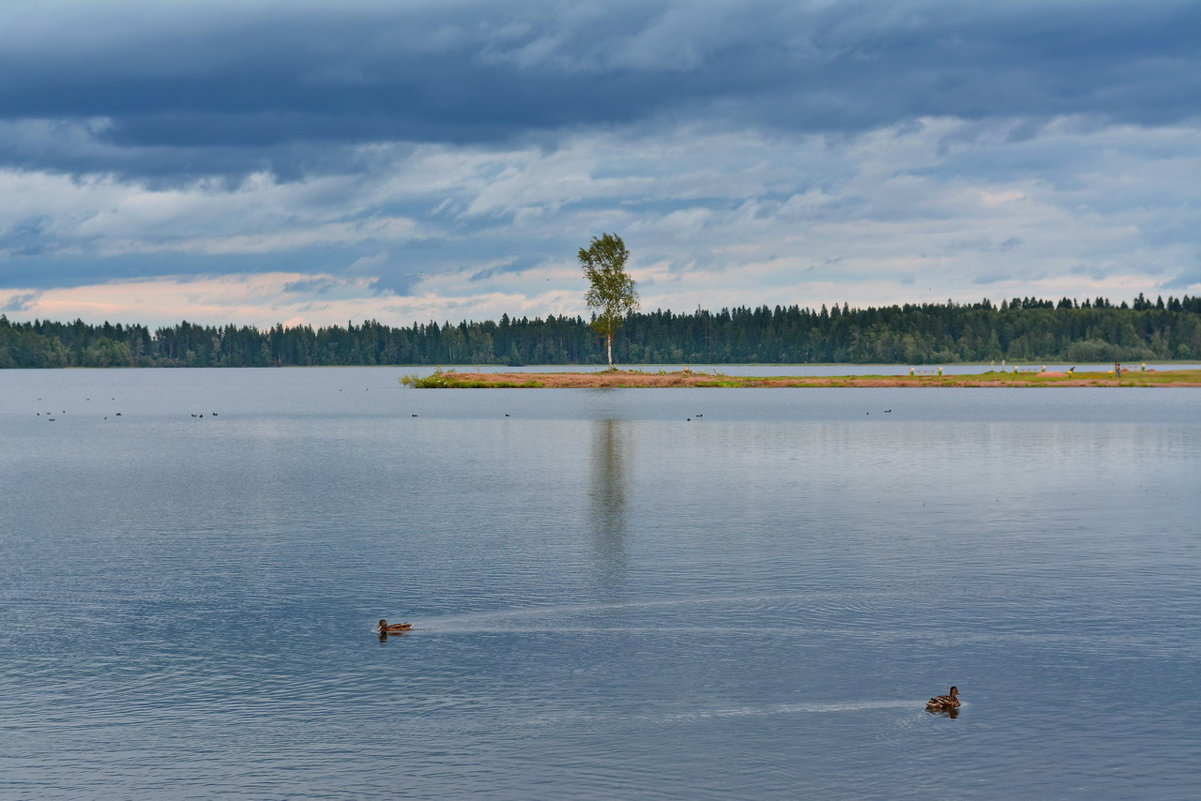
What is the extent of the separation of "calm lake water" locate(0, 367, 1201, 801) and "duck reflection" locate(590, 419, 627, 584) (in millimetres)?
334

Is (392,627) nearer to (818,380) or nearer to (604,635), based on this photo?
(604,635)

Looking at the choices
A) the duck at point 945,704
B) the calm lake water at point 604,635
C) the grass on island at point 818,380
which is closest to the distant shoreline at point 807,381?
the grass on island at point 818,380

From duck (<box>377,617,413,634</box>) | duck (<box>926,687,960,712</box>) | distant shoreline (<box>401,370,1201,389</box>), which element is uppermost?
distant shoreline (<box>401,370,1201,389</box>)

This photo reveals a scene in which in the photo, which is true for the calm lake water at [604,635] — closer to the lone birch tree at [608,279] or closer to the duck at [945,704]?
the duck at [945,704]

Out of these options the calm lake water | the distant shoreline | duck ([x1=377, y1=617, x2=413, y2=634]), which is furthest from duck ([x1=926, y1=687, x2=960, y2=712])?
the distant shoreline

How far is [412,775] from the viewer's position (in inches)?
705

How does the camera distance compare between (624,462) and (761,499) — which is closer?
(761,499)

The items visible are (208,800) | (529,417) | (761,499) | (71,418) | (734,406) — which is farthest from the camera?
(734,406)

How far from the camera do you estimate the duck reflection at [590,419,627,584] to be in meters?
34.5

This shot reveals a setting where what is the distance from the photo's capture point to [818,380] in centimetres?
18438

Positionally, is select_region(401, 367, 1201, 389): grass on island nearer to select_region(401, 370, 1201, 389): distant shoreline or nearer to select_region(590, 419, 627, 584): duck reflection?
select_region(401, 370, 1201, 389): distant shoreline

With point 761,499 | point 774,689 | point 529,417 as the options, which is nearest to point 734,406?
point 529,417

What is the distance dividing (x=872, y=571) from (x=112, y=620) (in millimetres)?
18580

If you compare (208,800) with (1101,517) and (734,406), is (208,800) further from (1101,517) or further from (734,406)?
(734,406)
